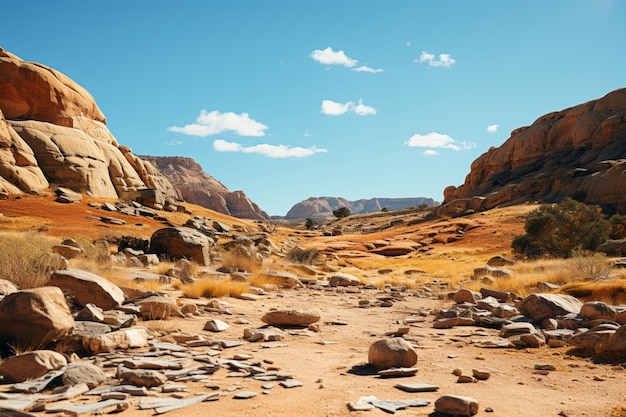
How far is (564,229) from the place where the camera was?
26172 mm

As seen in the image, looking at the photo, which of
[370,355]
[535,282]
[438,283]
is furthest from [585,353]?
[438,283]

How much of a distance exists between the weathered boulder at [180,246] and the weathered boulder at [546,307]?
1310 cm

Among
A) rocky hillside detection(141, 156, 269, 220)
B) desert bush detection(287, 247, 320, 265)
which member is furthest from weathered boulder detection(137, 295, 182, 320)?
rocky hillside detection(141, 156, 269, 220)

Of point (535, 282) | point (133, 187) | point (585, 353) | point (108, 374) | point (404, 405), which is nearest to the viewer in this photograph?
point (404, 405)

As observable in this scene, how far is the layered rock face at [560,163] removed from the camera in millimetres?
48553

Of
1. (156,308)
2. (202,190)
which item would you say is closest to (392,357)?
(156,308)

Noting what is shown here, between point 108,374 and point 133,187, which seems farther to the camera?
point 133,187

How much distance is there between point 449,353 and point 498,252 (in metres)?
30.6

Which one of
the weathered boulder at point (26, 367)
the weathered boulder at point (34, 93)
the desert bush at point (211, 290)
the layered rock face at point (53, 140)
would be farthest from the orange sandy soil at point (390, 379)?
the weathered boulder at point (34, 93)

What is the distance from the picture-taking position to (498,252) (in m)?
34.8

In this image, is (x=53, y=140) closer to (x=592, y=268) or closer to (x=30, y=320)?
(x=30, y=320)

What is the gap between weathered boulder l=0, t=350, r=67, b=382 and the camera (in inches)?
181

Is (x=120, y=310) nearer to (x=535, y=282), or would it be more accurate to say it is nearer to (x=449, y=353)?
(x=449, y=353)

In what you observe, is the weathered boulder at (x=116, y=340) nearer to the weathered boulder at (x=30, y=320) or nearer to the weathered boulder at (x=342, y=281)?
the weathered boulder at (x=30, y=320)
